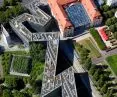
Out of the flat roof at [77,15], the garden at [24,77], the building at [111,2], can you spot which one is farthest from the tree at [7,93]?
the building at [111,2]

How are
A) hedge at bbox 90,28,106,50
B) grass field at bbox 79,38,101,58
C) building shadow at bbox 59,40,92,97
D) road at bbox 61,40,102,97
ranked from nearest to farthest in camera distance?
road at bbox 61,40,102,97 → building shadow at bbox 59,40,92,97 → grass field at bbox 79,38,101,58 → hedge at bbox 90,28,106,50

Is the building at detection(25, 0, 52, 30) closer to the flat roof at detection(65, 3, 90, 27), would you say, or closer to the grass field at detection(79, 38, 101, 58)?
the flat roof at detection(65, 3, 90, 27)

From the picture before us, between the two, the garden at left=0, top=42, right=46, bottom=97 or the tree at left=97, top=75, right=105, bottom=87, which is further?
the garden at left=0, top=42, right=46, bottom=97

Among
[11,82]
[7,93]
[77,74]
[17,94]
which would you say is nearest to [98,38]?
[77,74]

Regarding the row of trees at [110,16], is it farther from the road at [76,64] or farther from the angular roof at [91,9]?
the road at [76,64]

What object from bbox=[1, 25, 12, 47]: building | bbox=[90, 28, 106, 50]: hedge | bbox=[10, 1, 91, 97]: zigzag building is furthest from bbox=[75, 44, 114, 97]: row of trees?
bbox=[1, 25, 12, 47]: building

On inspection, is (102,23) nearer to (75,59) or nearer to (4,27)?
(75,59)

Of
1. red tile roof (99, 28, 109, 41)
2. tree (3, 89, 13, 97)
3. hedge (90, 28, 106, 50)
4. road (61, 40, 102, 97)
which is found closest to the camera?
tree (3, 89, 13, 97)
